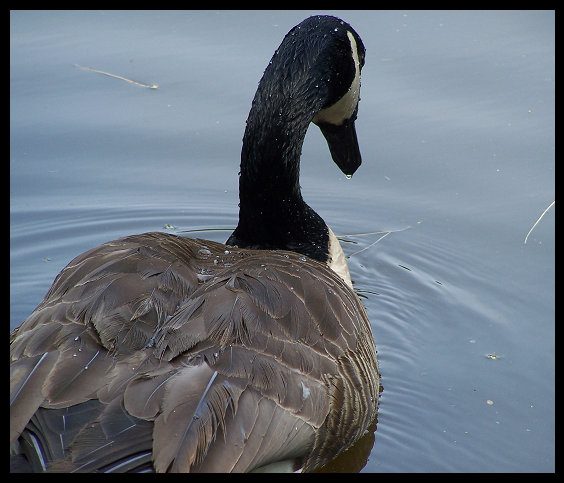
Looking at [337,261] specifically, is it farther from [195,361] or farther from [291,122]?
[195,361]

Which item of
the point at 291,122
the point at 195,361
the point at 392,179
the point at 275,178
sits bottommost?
the point at 392,179

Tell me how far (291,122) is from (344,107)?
55 cm

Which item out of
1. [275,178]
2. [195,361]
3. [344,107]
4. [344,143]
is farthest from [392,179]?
[195,361]

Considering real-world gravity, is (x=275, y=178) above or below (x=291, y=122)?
below

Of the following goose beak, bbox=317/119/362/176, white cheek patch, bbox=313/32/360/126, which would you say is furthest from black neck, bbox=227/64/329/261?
goose beak, bbox=317/119/362/176

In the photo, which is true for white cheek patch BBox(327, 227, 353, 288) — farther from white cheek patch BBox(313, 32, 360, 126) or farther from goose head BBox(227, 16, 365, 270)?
white cheek patch BBox(313, 32, 360, 126)

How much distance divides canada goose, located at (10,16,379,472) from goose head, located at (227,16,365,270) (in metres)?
0.02

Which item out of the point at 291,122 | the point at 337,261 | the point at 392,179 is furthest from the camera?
the point at 392,179

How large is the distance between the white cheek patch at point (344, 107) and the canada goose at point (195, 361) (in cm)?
37

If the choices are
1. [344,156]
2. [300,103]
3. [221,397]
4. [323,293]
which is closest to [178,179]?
[344,156]

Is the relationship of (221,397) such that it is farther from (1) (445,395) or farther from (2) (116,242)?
(1) (445,395)

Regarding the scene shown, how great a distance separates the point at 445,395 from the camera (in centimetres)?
422

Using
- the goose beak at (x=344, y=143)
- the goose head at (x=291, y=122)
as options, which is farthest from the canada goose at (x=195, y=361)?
the goose beak at (x=344, y=143)

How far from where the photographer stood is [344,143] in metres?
4.91
